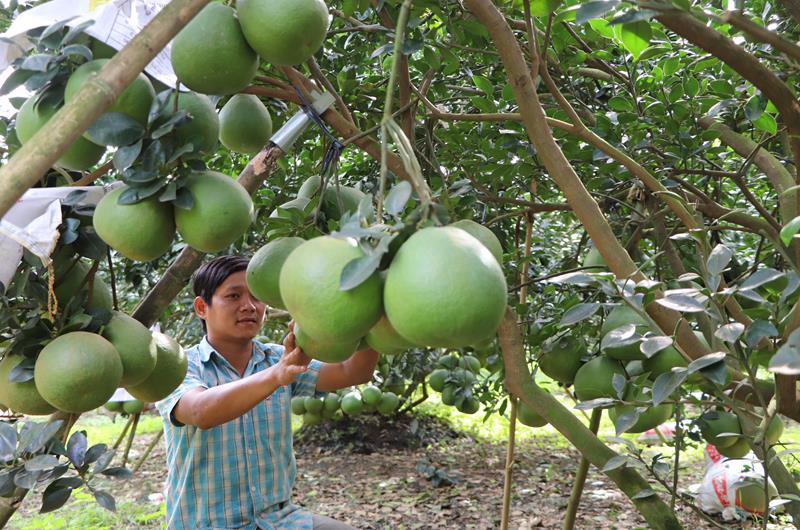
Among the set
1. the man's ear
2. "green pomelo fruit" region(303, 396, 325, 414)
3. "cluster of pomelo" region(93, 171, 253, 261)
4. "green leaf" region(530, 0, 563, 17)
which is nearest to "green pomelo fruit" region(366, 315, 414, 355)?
"cluster of pomelo" region(93, 171, 253, 261)

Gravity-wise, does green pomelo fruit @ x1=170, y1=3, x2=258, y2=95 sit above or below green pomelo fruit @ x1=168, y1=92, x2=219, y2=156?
above

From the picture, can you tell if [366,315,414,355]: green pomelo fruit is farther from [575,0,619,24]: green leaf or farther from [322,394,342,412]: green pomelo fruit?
[322,394,342,412]: green pomelo fruit

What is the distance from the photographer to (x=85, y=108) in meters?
0.69

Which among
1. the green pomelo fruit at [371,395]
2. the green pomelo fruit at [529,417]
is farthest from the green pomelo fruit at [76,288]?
the green pomelo fruit at [371,395]

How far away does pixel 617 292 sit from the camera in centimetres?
130

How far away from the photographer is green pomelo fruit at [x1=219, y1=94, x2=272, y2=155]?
1496 mm

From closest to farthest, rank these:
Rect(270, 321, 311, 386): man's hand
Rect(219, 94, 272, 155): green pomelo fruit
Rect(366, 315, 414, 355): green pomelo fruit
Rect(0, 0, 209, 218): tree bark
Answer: Rect(0, 0, 209, 218): tree bark → Rect(366, 315, 414, 355): green pomelo fruit → Rect(219, 94, 272, 155): green pomelo fruit → Rect(270, 321, 311, 386): man's hand

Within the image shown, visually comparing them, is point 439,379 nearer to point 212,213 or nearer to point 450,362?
point 450,362

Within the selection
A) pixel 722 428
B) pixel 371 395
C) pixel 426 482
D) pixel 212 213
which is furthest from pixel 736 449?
pixel 426 482

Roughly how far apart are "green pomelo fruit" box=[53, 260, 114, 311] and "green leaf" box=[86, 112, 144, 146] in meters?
0.45

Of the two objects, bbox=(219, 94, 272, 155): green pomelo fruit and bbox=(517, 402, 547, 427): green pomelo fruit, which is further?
bbox=(517, 402, 547, 427): green pomelo fruit

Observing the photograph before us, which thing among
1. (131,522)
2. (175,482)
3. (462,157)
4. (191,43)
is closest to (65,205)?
(191,43)

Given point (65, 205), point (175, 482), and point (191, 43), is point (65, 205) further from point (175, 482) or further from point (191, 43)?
→ point (175, 482)

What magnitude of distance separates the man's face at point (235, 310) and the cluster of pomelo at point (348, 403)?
3236mm
